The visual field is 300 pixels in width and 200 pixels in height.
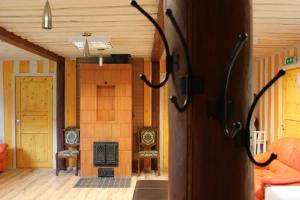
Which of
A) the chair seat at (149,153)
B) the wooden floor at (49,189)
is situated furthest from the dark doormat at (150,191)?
the chair seat at (149,153)

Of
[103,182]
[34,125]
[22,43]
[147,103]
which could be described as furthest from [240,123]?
[34,125]

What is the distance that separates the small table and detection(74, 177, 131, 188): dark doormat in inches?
102

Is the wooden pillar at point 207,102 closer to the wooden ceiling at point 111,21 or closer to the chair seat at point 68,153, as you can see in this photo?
the wooden ceiling at point 111,21

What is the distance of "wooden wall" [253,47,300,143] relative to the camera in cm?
473

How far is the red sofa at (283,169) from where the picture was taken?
11.2 feet

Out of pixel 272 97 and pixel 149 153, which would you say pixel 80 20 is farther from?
pixel 272 97

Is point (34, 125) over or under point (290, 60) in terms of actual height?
under

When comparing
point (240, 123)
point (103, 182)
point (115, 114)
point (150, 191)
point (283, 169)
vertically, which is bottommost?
point (103, 182)

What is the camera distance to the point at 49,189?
4.75 m

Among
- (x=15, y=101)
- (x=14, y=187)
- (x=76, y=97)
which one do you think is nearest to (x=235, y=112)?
(x=14, y=187)

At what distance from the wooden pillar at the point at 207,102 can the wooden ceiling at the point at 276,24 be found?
2.33 metres

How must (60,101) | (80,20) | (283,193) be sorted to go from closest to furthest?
(283,193) → (80,20) → (60,101)

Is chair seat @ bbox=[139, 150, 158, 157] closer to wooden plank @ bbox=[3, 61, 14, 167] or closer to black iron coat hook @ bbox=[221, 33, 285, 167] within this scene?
wooden plank @ bbox=[3, 61, 14, 167]

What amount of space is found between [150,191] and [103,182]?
111 inches
